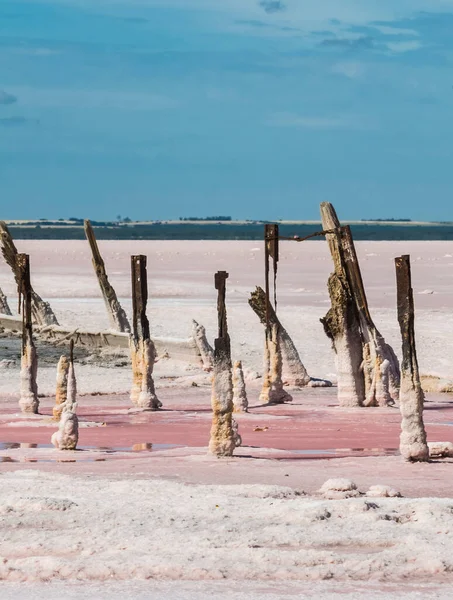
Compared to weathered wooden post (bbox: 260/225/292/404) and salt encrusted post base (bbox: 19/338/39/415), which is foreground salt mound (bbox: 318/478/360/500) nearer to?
salt encrusted post base (bbox: 19/338/39/415)

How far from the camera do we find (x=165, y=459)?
757 inches

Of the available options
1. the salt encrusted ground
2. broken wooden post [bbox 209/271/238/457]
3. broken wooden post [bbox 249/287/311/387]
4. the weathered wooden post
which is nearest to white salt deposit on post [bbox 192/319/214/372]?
the salt encrusted ground

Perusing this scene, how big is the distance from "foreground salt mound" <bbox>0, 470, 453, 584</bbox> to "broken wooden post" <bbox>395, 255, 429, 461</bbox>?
10.1 ft

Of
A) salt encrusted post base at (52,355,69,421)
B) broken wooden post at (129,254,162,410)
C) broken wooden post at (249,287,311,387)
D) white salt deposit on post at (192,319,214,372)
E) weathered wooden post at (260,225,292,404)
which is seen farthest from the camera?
white salt deposit on post at (192,319,214,372)

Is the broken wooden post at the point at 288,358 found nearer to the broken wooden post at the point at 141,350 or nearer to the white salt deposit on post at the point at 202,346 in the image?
the white salt deposit on post at the point at 202,346

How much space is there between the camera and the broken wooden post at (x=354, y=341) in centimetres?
2638

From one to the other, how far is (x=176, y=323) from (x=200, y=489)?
954 inches

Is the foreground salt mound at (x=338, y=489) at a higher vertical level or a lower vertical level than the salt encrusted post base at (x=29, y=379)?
lower

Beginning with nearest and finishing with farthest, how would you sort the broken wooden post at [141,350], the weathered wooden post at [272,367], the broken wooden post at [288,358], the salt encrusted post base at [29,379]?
the salt encrusted post base at [29,379]
the broken wooden post at [141,350]
the weathered wooden post at [272,367]
the broken wooden post at [288,358]

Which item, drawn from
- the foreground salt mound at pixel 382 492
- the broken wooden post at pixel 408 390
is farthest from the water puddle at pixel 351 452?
the foreground salt mound at pixel 382 492

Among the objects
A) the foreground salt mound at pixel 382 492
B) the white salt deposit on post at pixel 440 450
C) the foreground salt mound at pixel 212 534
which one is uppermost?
the white salt deposit on post at pixel 440 450

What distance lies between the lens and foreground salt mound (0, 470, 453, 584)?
12.8 m

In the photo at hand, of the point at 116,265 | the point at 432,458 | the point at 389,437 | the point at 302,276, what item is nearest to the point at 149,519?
the point at 432,458

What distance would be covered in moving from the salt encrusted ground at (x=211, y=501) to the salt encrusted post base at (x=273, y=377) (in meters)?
0.46
